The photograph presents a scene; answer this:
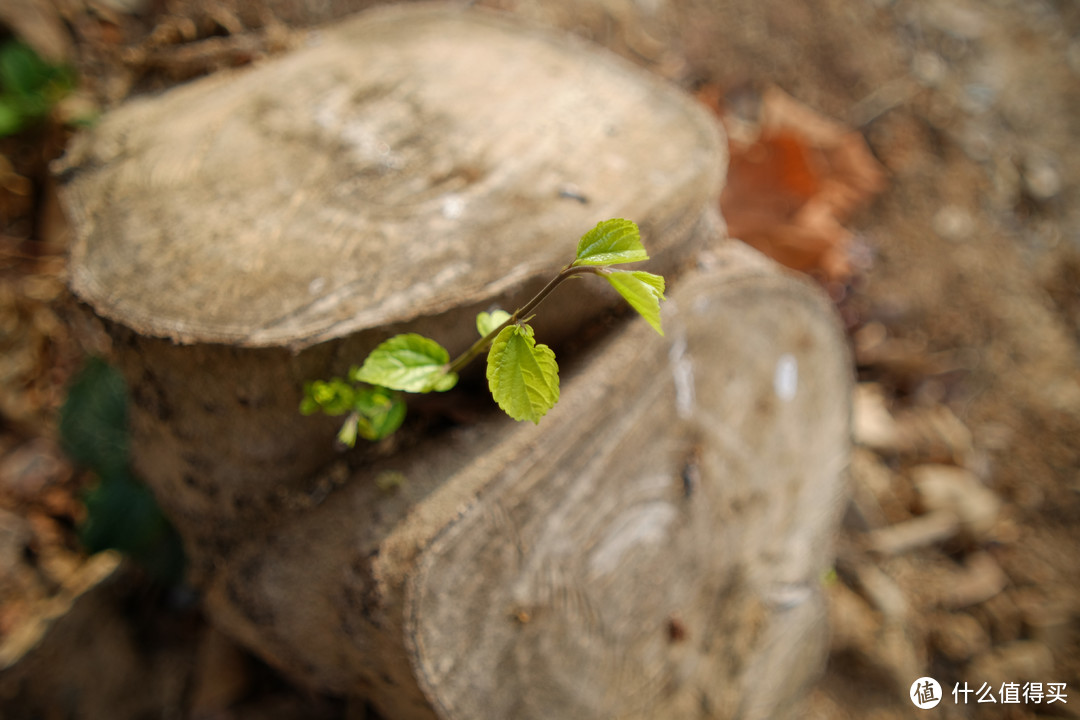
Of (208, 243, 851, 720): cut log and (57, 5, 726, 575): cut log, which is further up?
(57, 5, 726, 575): cut log

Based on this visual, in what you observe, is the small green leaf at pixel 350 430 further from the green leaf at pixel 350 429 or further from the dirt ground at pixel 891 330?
the dirt ground at pixel 891 330

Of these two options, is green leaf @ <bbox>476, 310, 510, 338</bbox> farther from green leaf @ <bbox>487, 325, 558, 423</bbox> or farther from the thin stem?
green leaf @ <bbox>487, 325, 558, 423</bbox>

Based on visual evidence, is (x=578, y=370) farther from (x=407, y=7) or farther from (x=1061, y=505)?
(x=1061, y=505)

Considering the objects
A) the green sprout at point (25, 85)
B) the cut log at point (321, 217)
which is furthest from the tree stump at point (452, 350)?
the green sprout at point (25, 85)

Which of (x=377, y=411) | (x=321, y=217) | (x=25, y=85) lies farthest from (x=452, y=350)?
(x=25, y=85)

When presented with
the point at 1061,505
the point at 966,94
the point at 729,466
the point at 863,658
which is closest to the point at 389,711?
the point at 729,466

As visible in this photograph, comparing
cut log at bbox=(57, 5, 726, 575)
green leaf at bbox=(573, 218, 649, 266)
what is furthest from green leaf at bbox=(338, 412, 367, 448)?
green leaf at bbox=(573, 218, 649, 266)

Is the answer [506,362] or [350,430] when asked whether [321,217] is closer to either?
[350,430]
